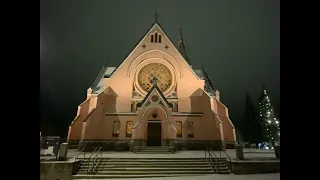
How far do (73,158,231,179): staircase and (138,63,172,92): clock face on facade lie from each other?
976cm

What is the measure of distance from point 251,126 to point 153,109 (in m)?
27.0

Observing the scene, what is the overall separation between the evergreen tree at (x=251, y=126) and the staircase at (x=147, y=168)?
2827 cm

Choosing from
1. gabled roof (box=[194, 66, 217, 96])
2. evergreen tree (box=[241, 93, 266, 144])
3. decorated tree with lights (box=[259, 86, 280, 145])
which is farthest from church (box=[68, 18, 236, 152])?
evergreen tree (box=[241, 93, 266, 144])

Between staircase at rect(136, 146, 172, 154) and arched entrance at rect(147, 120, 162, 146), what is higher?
arched entrance at rect(147, 120, 162, 146)

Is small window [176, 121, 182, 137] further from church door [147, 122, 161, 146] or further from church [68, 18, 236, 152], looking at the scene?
church door [147, 122, 161, 146]

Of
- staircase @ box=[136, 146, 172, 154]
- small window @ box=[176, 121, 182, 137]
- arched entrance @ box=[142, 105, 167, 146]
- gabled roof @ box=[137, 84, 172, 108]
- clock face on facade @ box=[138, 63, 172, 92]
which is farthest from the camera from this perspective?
clock face on facade @ box=[138, 63, 172, 92]

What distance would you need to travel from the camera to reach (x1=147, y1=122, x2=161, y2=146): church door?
69.3 feet

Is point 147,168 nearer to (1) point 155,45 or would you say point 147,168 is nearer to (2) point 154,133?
(2) point 154,133
